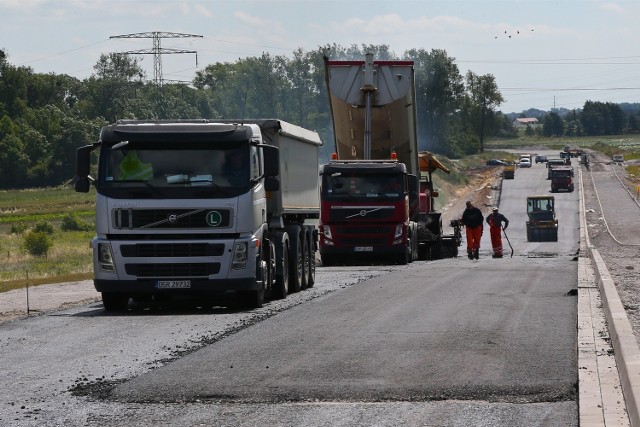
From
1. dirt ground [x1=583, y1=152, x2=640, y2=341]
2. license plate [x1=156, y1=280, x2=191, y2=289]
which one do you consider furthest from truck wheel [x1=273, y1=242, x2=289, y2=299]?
dirt ground [x1=583, y1=152, x2=640, y2=341]

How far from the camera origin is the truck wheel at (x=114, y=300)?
17141 mm

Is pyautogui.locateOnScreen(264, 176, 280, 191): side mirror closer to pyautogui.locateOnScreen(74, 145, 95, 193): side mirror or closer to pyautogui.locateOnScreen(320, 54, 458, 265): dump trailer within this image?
pyautogui.locateOnScreen(74, 145, 95, 193): side mirror

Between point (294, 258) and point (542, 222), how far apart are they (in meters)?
49.8

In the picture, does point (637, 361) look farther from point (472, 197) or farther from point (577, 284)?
point (472, 197)

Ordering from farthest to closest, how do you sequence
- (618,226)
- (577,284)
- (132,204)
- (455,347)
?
1. (618,226)
2. (577,284)
3. (132,204)
4. (455,347)

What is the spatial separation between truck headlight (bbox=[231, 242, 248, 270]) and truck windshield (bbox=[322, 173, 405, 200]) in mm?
14800

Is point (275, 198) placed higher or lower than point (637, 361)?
higher

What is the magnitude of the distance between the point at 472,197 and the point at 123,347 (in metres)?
93.3

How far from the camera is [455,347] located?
11695mm

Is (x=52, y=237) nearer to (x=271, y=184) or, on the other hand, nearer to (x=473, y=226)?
(x=473, y=226)

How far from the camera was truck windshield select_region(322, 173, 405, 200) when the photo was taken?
103 feet

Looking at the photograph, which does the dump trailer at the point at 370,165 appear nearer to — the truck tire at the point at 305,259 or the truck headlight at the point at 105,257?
the truck tire at the point at 305,259

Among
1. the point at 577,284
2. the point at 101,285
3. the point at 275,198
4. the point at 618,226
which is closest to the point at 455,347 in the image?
the point at 101,285

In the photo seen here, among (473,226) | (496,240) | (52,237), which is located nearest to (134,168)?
(473,226)
